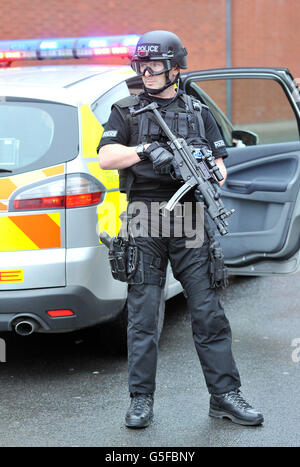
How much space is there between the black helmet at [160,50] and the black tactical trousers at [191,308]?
0.73 metres

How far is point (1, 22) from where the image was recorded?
16172 millimetres

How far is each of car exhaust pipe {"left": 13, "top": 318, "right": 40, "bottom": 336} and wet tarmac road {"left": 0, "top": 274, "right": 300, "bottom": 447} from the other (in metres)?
0.37

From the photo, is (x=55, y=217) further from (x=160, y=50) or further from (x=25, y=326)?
(x=160, y=50)

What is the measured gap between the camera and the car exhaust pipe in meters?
4.20

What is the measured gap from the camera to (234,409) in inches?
154

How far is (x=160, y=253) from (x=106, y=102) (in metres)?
1.14

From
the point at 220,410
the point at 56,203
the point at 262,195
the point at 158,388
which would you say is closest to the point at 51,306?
the point at 56,203

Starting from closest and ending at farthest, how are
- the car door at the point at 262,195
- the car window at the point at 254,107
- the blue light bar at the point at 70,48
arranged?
the car door at the point at 262,195 → the blue light bar at the point at 70,48 → the car window at the point at 254,107

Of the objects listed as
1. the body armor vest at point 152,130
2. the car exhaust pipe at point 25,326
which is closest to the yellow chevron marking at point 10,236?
the car exhaust pipe at point 25,326

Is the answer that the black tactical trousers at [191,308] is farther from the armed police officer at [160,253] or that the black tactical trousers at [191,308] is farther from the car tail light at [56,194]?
the car tail light at [56,194]

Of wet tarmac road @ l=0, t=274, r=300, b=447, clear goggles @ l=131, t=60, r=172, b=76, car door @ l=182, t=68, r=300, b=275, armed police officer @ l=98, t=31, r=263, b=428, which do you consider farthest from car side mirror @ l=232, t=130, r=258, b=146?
clear goggles @ l=131, t=60, r=172, b=76

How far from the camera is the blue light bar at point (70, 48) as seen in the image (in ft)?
17.8
